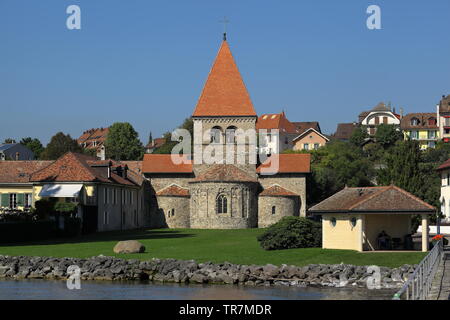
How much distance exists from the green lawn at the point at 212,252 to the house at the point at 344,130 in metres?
96.4

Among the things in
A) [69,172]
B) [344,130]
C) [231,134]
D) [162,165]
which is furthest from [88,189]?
[344,130]

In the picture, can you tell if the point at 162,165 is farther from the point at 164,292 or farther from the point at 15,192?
the point at 164,292

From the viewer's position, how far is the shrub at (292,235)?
149 ft

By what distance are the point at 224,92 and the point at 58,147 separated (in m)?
44.2

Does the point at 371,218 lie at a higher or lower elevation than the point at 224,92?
lower

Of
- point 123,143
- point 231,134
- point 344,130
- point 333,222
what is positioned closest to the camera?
point 333,222

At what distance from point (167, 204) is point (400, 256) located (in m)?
41.8

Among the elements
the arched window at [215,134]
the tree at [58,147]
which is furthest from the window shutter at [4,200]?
the tree at [58,147]

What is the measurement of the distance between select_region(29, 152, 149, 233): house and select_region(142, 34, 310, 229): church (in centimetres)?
617

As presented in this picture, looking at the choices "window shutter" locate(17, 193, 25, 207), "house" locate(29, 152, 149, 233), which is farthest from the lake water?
"window shutter" locate(17, 193, 25, 207)

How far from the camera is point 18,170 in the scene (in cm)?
7031

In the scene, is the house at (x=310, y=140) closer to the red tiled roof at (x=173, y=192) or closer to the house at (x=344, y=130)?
the house at (x=344, y=130)
